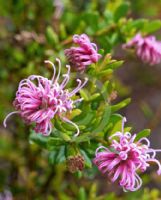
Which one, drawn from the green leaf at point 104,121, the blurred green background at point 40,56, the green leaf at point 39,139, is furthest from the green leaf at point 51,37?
the green leaf at point 104,121

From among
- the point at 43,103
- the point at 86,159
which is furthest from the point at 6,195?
the point at 43,103

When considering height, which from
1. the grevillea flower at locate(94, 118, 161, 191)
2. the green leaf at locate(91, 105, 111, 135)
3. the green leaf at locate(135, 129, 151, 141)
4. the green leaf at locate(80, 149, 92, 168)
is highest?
the green leaf at locate(91, 105, 111, 135)

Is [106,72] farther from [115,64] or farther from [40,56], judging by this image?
[40,56]

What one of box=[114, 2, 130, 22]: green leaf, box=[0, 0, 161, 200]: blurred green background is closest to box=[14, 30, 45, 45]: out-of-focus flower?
box=[0, 0, 161, 200]: blurred green background

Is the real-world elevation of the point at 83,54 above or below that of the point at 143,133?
above

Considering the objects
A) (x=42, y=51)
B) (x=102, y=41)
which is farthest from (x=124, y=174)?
(x=42, y=51)

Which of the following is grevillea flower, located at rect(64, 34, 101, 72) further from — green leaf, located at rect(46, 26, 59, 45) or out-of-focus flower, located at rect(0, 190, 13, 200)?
out-of-focus flower, located at rect(0, 190, 13, 200)
